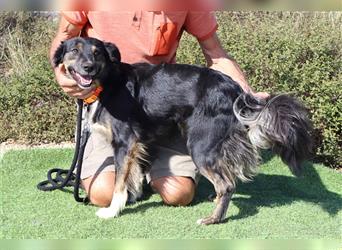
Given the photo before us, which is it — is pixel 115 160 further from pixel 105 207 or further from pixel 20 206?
pixel 20 206

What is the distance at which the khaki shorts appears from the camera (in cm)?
455

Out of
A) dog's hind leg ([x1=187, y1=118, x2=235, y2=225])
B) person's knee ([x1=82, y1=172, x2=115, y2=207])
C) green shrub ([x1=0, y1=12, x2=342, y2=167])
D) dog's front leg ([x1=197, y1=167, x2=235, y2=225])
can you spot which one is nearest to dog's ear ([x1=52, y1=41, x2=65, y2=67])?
person's knee ([x1=82, y1=172, x2=115, y2=207])

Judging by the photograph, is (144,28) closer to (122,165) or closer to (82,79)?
(82,79)

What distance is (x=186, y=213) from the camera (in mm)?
4270

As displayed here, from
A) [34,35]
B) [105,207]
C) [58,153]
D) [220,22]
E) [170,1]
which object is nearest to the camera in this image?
[170,1]

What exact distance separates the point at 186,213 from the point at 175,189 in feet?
0.73

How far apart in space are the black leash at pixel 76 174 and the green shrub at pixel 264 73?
3.88ft

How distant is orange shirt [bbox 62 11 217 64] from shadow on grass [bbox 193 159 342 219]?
51.5 inches

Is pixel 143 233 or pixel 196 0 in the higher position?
pixel 196 0

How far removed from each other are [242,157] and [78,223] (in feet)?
4.27

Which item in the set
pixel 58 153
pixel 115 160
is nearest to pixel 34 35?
pixel 58 153

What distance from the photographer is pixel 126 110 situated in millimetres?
4203

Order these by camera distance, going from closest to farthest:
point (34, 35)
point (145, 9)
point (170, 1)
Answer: point (170, 1) → point (145, 9) → point (34, 35)

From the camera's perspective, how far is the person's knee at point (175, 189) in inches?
172
